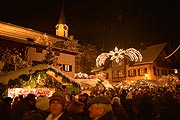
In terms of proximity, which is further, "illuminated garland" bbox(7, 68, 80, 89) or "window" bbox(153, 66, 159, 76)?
"window" bbox(153, 66, 159, 76)

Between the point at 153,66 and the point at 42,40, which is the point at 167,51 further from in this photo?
the point at 42,40

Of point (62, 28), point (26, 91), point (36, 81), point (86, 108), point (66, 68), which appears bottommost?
point (86, 108)

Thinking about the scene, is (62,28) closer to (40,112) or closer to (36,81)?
(36,81)

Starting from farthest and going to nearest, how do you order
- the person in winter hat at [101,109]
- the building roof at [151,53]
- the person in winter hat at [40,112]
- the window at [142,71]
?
the window at [142,71]
the building roof at [151,53]
the person in winter hat at [40,112]
the person in winter hat at [101,109]

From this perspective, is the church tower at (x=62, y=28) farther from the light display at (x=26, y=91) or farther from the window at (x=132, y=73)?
the light display at (x=26, y=91)

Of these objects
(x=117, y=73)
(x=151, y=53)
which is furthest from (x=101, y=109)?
(x=117, y=73)

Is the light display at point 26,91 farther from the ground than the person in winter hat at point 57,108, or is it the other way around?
the light display at point 26,91

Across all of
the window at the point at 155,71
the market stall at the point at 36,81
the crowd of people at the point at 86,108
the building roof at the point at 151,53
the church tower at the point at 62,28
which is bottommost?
the crowd of people at the point at 86,108

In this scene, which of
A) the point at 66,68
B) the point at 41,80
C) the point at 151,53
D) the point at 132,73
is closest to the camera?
the point at 41,80

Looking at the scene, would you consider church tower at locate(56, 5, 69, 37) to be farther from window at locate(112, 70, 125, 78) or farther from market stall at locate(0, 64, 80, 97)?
market stall at locate(0, 64, 80, 97)

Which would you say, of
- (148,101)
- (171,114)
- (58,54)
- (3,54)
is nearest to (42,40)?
(58,54)

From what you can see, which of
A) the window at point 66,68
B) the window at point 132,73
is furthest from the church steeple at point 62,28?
the window at point 66,68

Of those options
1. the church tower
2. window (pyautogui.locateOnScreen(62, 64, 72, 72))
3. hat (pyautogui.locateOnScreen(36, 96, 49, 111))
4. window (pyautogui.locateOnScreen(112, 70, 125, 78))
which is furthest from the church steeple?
hat (pyautogui.locateOnScreen(36, 96, 49, 111))

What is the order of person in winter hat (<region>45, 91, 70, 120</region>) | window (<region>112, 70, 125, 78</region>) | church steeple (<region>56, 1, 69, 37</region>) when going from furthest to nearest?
church steeple (<region>56, 1, 69, 37</region>), window (<region>112, 70, 125, 78</region>), person in winter hat (<region>45, 91, 70, 120</region>)
